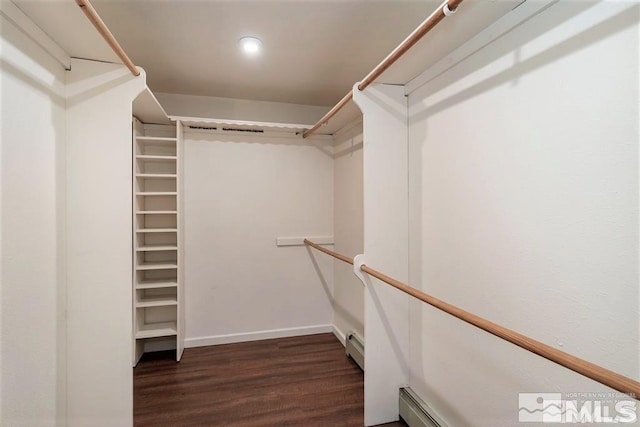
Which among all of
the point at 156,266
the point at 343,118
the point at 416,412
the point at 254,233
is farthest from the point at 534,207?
the point at 156,266

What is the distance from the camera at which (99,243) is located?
1586 millimetres

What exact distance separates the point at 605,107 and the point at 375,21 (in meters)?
1.30

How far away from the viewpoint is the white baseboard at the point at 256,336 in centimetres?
290

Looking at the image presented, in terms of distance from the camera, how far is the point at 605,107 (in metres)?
0.90

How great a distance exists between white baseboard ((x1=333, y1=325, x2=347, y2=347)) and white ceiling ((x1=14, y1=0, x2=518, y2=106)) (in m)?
2.43

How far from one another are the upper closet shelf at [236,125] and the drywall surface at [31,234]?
116 centimetres

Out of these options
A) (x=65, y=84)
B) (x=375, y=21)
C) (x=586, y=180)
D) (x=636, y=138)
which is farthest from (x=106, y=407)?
(x=375, y=21)

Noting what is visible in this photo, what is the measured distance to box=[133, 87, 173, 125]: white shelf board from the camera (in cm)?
202

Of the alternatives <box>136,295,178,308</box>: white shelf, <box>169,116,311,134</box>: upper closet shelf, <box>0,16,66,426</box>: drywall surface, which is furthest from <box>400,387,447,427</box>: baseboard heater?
<box>169,116,311,134</box>: upper closet shelf

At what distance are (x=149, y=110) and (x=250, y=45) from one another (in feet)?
3.27

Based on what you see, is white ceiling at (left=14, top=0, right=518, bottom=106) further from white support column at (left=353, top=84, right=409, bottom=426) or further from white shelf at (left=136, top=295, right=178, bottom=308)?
white shelf at (left=136, top=295, right=178, bottom=308)

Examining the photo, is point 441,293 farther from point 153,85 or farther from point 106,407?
point 153,85

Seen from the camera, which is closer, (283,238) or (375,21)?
(375,21)


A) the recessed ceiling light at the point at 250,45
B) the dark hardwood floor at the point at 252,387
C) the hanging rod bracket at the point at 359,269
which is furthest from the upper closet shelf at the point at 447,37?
the dark hardwood floor at the point at 252,387
